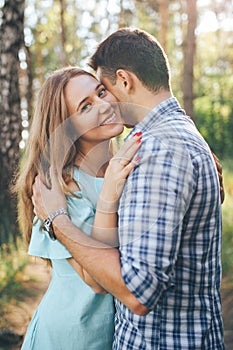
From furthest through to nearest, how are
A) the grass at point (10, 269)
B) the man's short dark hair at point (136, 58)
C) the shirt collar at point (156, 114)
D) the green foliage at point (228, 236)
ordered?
the green foliage at point (228, 236)
the grass at point (10, 269)
the man's short dark hair at point (136, 58)
the shirt collar at point (156, 114)

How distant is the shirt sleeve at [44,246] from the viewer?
2322 millimetres

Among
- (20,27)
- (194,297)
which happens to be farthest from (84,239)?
(20,27)

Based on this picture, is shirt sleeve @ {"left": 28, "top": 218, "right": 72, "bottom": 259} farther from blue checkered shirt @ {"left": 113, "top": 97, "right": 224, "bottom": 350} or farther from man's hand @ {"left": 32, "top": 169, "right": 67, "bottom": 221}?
blue checkered shirt @ {"left": 113, "top": 97, "right": 224, "bottom": 350}

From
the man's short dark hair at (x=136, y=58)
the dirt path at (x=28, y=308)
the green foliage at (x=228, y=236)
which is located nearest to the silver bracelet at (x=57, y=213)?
the man's short dark hair at (x=136, y=58)

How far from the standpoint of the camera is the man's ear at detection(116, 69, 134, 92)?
2266 mm

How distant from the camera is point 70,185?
8.07 feet

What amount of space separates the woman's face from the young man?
147mm

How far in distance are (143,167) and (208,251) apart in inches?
16.4

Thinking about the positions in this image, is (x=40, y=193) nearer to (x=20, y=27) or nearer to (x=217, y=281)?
(x=217, y=281)

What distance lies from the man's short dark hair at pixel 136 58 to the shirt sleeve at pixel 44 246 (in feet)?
2.37

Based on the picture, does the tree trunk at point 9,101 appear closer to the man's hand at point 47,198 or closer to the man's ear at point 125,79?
the man's hand at point 47,198

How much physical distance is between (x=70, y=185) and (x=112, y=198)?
1.39ft

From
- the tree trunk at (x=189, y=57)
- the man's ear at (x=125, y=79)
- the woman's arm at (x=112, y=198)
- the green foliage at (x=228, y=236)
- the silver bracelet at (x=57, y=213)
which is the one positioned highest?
the man's ear at (x=125, y=79)

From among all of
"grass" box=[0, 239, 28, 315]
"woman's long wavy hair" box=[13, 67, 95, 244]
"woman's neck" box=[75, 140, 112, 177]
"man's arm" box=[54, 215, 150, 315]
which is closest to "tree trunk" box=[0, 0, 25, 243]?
"grass" box=[0, 239, 28, 315]
